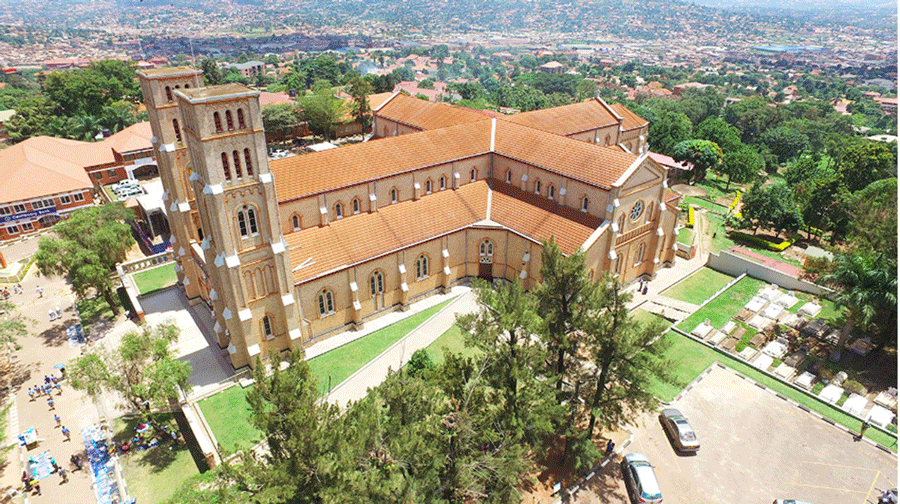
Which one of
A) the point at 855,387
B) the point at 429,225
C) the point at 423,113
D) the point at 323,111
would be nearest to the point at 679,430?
the point at 855,387

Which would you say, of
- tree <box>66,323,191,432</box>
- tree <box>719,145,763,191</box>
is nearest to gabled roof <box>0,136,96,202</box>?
tree <box>66,323,191,432</box>

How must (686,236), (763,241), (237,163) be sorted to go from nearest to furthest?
(237,163)
(763,241)
(686,236)

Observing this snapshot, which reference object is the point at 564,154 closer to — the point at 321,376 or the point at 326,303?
the point at 326,303

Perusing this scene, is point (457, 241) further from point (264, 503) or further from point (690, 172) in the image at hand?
point (690, 172)

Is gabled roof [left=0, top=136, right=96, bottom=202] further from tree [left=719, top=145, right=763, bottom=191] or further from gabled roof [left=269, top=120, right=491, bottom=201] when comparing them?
tree [left=719, top=145, right=763, bottom=191]

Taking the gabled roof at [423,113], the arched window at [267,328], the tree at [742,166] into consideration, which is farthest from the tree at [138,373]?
the tree at [742,166]

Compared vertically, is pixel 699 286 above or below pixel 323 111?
below

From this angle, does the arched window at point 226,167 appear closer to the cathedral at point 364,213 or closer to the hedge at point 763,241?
the cathedral at point 364,213
